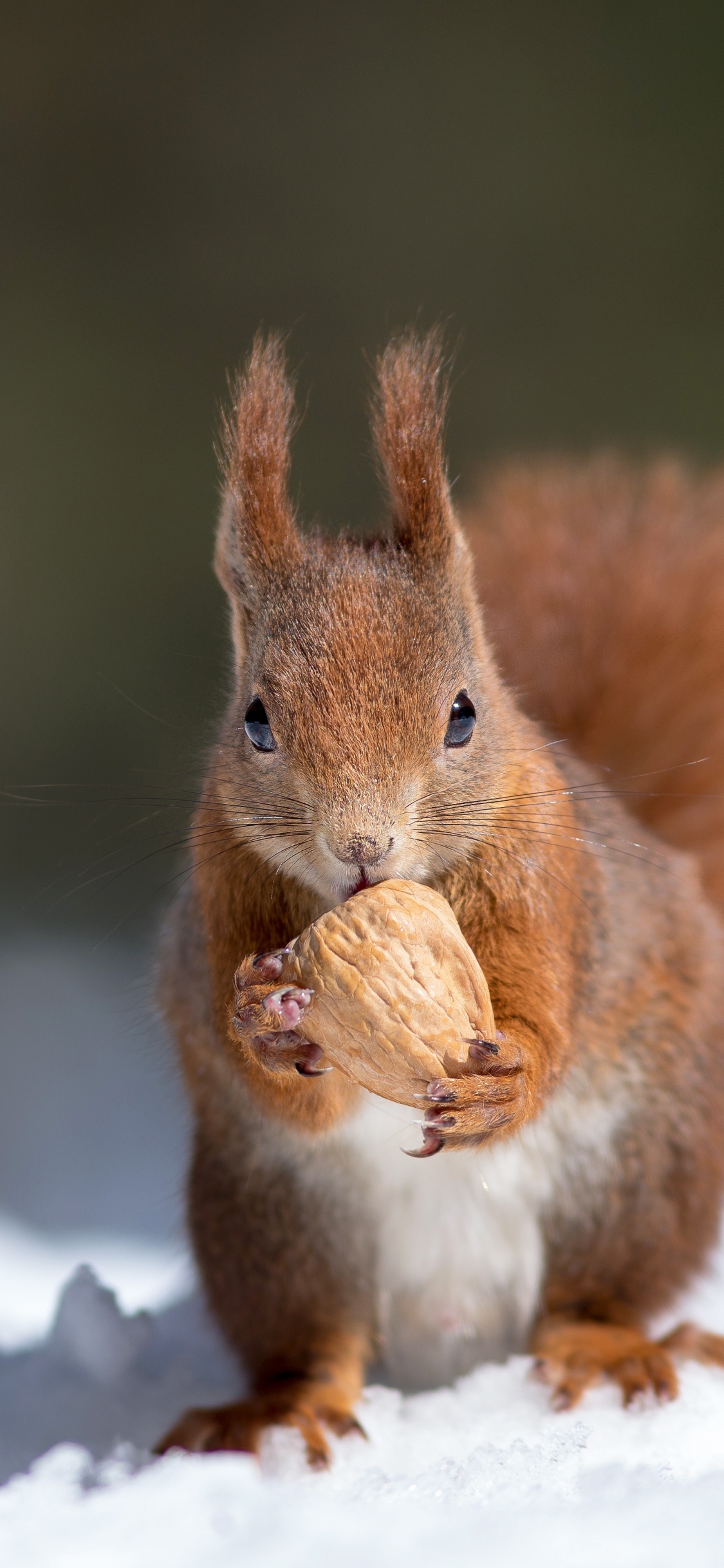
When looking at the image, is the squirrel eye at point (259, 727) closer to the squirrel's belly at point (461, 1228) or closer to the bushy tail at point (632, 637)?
the squirrel's belly at point (461, 1228)

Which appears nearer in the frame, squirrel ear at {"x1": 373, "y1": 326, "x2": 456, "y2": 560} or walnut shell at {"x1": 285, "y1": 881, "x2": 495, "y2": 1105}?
walnut shell at {"x1": 285, "y1": 881, "x2": 495, "y2": 1105}

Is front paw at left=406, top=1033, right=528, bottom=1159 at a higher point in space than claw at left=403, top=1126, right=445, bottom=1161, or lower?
higher

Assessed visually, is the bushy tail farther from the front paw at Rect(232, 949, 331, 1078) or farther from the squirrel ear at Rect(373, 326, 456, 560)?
the front paw at Rect(232, 949, 331, 1078)

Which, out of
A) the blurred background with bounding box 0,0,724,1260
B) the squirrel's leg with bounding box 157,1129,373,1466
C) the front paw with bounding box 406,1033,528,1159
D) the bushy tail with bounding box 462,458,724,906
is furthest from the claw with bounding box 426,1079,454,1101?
the blurred background with bounding box 0,0,724,1260

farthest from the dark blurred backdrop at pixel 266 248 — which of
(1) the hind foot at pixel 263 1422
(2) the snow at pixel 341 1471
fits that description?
(1) the hind foot at pixel 263 1422

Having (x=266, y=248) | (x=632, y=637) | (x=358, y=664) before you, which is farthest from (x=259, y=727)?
(x=266, y=248)

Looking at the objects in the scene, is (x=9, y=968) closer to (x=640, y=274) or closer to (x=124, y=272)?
(x=124, y=272)

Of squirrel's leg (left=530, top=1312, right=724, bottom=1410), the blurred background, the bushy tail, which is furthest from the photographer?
the blurred background
